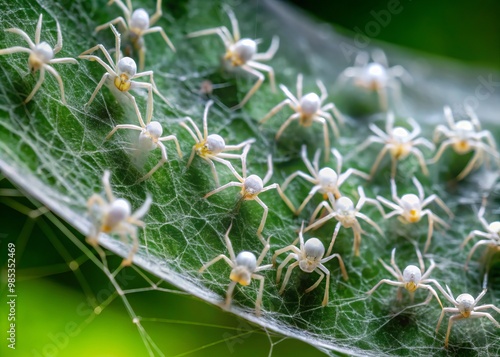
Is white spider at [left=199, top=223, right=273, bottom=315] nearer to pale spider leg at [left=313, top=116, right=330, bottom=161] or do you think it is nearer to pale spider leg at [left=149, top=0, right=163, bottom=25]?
pale spider leg at [left=313, top=116, right=330, bottom=161]

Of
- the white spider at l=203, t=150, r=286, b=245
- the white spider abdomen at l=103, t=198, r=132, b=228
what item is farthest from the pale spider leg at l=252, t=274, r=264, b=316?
the white spider abdomen at l=103, t=198, r=132, b=228

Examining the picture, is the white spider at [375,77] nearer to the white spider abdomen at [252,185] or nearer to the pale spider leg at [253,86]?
the pale spider leg at [253,86]

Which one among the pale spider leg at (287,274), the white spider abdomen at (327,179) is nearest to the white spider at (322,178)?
the white spider abdomen at (327,179)

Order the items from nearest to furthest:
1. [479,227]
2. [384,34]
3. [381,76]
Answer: [479,227], [381,76], [384,34]

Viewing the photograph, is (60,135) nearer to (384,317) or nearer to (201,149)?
(201,149)

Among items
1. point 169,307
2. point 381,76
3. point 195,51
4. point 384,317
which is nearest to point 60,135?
point 169,307
